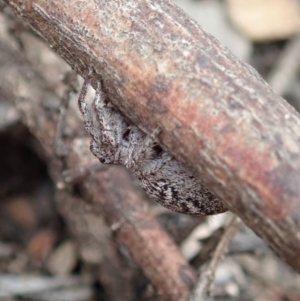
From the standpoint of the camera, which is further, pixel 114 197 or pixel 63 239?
pixel 63 239

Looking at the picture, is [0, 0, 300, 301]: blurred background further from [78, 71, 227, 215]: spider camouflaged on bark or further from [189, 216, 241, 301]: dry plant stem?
[78, 71, 227, 215]: spider camouflaged on bark

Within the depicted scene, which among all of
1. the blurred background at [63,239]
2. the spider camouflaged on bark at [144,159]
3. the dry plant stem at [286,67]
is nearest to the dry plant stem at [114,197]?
the blurred background at [63,239]

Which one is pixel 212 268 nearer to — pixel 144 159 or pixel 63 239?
pixel 144 159

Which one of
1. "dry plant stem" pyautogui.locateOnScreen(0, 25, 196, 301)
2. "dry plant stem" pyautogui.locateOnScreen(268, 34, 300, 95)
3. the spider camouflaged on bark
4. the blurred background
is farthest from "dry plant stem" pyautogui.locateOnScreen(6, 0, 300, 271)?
"dry plant stem" pyautogui.locateOnScreen(268, 34, 300, 95)

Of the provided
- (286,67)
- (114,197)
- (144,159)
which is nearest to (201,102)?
(144,159)

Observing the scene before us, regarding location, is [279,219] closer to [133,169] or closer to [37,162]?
[133,169]

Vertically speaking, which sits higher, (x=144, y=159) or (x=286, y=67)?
(x=286, y=67)

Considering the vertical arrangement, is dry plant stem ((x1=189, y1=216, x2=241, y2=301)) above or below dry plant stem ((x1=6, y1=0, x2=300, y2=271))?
below
